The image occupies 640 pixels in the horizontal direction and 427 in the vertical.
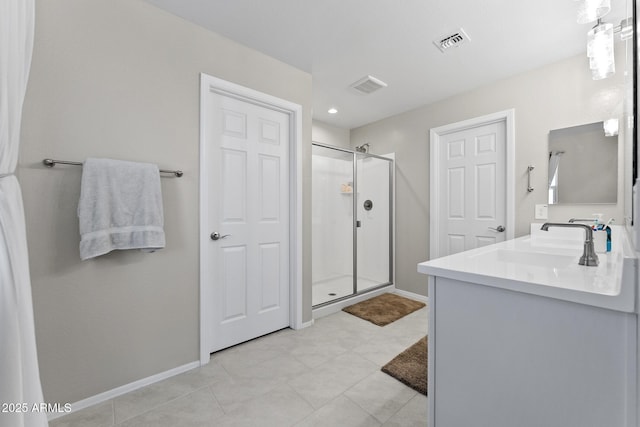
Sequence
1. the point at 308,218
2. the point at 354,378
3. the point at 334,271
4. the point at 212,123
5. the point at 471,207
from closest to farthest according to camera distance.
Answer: the point at 354,378
the point at 212,123
the point at 308,218
the point at 471,207
the point at 334,271

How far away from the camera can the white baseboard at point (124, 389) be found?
4.91ft

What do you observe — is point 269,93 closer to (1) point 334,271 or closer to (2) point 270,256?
(2) point 270,256

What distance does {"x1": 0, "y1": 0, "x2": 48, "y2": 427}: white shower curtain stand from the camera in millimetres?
870

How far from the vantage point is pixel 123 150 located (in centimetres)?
166

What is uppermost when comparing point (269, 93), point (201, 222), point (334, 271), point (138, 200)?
point (269, 93)

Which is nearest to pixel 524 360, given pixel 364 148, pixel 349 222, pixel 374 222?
pixel 349 222

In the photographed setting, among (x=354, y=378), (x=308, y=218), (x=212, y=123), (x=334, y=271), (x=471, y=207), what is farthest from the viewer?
(x=334, y=271)

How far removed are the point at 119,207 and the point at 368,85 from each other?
2433 millimetres

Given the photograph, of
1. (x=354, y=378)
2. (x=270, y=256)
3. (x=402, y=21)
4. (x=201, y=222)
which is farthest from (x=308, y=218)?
(x=402, y=21)

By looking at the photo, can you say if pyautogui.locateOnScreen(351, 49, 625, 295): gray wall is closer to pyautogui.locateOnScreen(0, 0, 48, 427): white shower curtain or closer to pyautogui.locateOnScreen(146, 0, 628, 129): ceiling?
pyautogui.locateOnScreen(146, 0, 628, 129): ceiling

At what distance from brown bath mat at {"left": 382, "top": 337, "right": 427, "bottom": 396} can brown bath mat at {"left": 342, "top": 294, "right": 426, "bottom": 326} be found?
56cm

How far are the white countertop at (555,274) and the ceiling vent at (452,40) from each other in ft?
5.36

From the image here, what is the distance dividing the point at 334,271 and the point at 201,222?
6.58 ft

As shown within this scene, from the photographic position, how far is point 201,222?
1.96 metres
